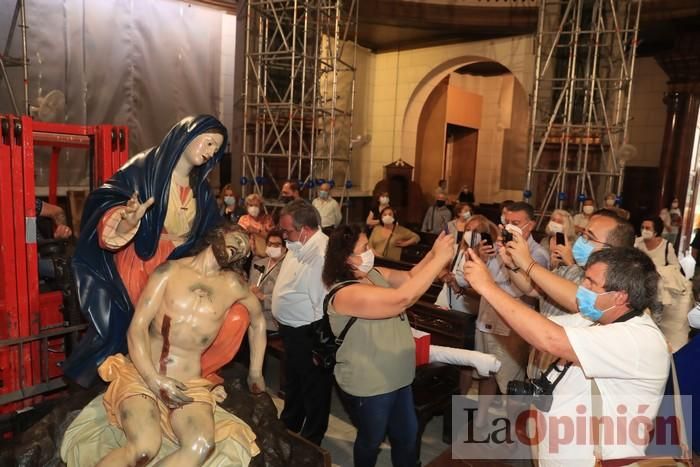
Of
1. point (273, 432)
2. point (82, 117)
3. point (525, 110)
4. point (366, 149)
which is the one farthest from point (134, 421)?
point (525, 110)

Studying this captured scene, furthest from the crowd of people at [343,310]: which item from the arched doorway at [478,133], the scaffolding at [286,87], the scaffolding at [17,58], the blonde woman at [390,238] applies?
the arched doorway at [478,133]

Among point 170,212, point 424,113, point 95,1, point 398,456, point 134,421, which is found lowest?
point 398,456

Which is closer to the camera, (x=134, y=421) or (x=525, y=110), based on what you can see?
(x=134, y=421)

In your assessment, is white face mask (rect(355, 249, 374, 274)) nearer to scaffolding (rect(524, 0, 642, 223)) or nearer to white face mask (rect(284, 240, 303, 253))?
white face mask (rect(284, 240, 303, 253))

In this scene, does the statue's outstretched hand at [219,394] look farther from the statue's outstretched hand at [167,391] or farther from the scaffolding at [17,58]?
the scaffolding at [17,58]

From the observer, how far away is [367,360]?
2.61 meters

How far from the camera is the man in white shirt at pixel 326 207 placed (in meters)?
8.56

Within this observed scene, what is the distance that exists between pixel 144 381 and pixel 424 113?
12.9 m

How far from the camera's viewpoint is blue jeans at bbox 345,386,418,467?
265cm

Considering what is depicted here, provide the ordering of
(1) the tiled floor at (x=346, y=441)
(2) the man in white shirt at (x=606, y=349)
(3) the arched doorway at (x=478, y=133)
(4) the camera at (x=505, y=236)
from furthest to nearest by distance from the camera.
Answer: (3) the arched doorway at (x=478, y=133) < (1) the tiled floor at (x=346, y=441) < (4) the camera at (x=505, y=236) < (2) the man in white shirt at (x=606, y=349)

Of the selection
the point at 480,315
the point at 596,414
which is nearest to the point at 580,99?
the point at 480,315

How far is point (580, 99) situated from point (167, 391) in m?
10.2

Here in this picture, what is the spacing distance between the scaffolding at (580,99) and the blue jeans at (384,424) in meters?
7.54

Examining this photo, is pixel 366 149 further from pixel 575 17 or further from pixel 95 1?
pixel 95 1
